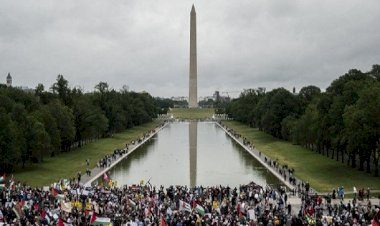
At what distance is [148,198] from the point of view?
32656mm

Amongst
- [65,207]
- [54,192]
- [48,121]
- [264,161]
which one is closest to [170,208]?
[65,207]

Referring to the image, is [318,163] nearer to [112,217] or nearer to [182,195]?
[182,195]

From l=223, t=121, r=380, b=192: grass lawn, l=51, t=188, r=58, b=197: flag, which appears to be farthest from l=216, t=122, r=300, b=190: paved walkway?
l=51, t=188, r=58, b=197: flag

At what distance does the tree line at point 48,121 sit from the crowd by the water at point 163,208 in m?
14.2

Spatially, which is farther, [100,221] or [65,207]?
[65,207]

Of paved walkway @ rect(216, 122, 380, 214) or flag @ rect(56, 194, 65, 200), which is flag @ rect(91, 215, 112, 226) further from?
paved walkway @ rect(216, 122, 380, 214)

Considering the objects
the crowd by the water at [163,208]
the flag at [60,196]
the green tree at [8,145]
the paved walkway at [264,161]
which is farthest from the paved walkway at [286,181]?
the green tree at [8,145]

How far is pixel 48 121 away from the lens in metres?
59.9

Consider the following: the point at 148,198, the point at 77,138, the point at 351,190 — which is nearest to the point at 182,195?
the point at 148,198

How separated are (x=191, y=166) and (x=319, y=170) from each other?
40.1 ft

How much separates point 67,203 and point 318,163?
108 ft

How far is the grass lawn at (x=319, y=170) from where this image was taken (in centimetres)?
4362

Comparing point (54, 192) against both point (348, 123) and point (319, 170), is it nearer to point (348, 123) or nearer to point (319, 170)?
point (348, 123)

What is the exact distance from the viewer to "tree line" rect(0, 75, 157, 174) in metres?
49.0
